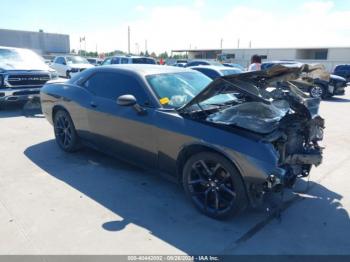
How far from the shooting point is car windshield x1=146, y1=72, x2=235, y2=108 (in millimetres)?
4071

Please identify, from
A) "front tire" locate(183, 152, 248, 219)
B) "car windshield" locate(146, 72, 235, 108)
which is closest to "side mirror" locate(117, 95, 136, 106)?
"car windshield" locate(146, 72, 235, 108)

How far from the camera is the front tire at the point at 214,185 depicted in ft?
10.6

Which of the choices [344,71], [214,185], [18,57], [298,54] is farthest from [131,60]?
[298,54]

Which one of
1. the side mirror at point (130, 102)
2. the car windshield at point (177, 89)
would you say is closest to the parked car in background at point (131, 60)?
the car windshield at point (177, 89)

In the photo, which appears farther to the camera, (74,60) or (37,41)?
(37,41)

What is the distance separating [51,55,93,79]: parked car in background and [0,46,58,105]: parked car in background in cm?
788

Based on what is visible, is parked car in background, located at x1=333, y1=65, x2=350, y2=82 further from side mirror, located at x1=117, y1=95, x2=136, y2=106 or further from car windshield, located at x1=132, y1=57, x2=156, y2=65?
side mirror, located at x1=117, y1=95, x2=136, y2=106

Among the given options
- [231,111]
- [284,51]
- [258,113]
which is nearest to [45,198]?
[231,111]

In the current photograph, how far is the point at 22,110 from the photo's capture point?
931 cm

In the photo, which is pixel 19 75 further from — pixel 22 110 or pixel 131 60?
pixel 131 60

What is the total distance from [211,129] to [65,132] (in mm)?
3093

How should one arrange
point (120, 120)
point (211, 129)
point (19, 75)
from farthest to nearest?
point (19, 75)
point (120, 120)
point (211, 129)

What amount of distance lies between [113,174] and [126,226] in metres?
1.45

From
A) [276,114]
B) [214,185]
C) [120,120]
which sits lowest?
[214,185]
